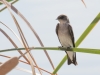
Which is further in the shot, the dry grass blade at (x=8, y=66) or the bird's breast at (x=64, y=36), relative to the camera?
the bird's breast at (x=64, y=36)

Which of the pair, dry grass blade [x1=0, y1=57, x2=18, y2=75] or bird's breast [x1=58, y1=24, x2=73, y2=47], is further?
bird's breast [x1=58, y1=24, x2=73, y2=47]

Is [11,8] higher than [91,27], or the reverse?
[11,8]

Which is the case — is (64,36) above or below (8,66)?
below

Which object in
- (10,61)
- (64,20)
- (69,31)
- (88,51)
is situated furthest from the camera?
(64,20)

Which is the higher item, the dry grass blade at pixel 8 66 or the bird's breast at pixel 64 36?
the dry grass blade at pixel 8 66

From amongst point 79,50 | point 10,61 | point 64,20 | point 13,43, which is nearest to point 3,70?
point 10,61

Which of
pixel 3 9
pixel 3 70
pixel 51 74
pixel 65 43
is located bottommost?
pixel 65 43

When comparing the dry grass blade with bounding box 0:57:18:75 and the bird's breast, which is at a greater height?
the dry grass blade with bounding box 0:57:18:75

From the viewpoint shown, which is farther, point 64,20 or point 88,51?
point 64,20

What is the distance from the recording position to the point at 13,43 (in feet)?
2.54

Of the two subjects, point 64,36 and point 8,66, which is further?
point 64,36

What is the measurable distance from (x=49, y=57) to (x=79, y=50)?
163 millimetres

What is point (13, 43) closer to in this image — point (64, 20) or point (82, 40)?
point (82, 40)

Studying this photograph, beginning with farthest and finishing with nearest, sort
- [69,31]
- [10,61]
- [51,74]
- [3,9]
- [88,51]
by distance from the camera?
[69,31], [3,9], [51,74], [88,51], [10,61]
